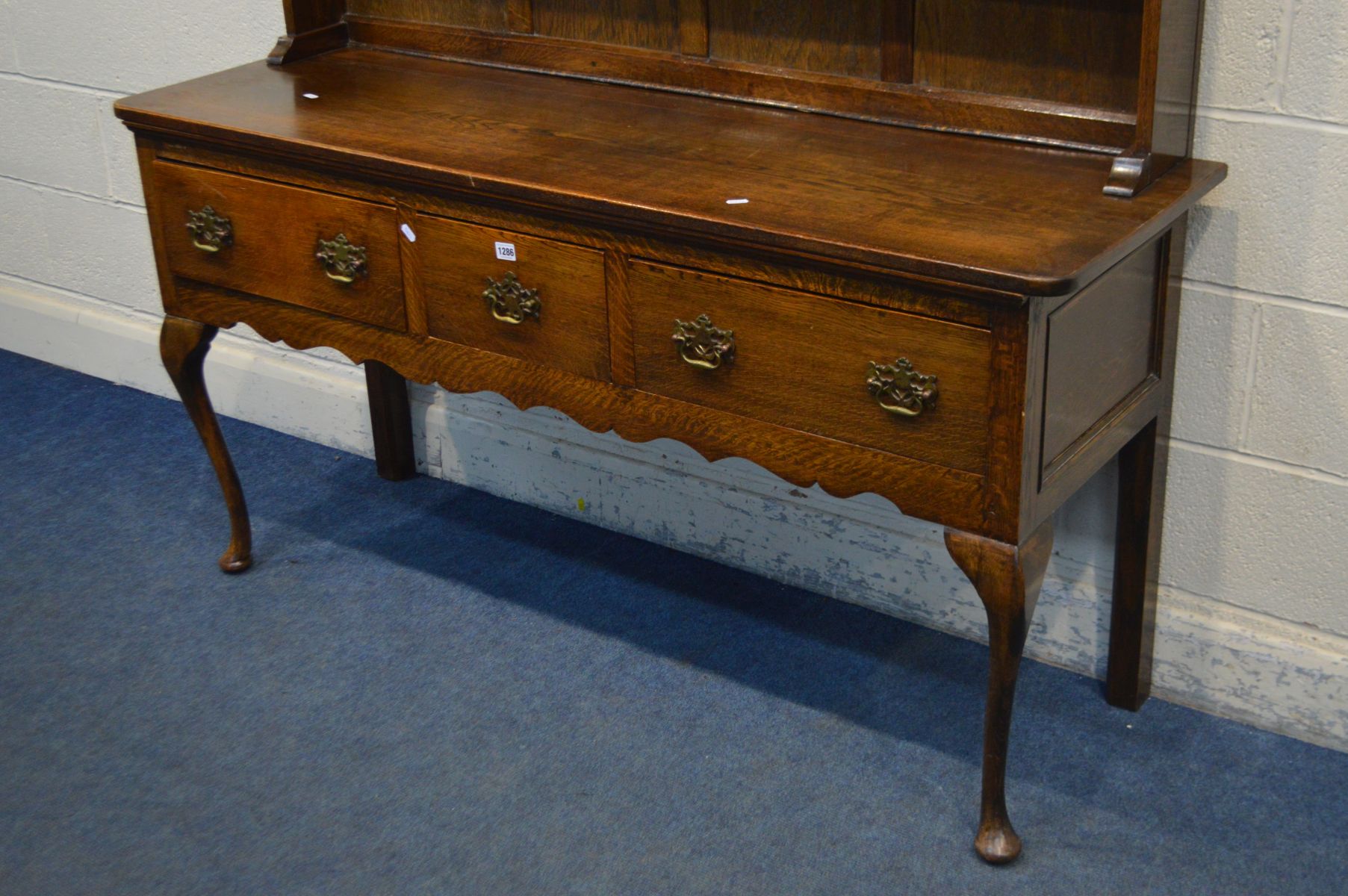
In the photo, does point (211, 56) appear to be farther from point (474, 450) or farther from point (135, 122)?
point (474, 450)

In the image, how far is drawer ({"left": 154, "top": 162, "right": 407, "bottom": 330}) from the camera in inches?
94.0

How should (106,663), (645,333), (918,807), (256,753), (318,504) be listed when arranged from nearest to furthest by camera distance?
(645,333)
(918,807)
(256,753)
(106,663)
(318,504)

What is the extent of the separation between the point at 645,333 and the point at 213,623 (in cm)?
117

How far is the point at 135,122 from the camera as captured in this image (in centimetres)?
255

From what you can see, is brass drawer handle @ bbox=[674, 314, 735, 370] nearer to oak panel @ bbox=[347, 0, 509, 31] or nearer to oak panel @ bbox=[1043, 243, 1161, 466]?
oak panel @ bbox=[1043, 243, 1161, 466]

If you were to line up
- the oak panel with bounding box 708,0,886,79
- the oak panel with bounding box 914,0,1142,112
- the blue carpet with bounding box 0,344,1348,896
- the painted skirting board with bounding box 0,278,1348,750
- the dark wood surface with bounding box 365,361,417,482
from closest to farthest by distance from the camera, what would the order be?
the oak panel with bounding box 914,0,1142,112 < the blue carpet with bounding box 0,344,1348,896 < the oak panel with bounding box 708,0,886,79 < the painted skirting board with bounding box 0,278,1348,750 < the dark wood surface with bounding box 365,361,417,482

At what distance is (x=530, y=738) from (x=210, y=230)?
995mm

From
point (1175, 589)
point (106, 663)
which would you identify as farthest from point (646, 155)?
point (106, 663)

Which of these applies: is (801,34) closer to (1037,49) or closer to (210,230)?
(1037,49)

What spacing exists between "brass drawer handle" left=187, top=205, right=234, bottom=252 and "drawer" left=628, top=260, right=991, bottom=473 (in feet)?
2.71

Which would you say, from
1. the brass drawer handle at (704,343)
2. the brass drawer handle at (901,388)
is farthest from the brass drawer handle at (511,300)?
the brass drawer handle at (901,388)

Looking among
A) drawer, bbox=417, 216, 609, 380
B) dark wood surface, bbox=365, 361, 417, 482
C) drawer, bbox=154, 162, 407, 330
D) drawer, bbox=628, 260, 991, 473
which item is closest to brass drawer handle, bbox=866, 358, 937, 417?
drawer, bbox=628, 260, 991, 473

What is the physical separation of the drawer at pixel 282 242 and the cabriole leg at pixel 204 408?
12 cm

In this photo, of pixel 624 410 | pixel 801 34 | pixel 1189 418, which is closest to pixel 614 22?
pixel 801 34
